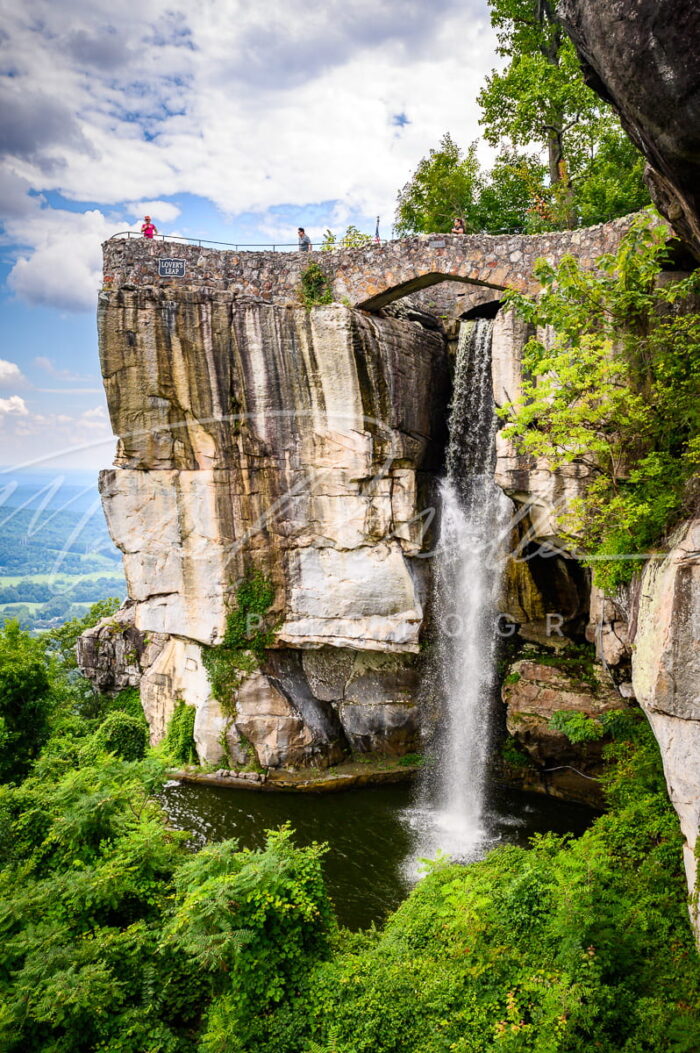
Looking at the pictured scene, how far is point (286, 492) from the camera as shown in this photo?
46.4 feet

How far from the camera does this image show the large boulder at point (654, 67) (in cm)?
376

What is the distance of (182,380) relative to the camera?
45.1ft

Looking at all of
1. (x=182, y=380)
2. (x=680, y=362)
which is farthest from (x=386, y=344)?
(x=680, y=362)

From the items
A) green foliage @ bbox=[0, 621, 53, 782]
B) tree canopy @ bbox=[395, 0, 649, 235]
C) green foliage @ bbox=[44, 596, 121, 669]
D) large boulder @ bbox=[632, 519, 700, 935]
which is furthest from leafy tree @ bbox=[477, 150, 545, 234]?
green foliage @ bbox=[44, 596, 121, 669]

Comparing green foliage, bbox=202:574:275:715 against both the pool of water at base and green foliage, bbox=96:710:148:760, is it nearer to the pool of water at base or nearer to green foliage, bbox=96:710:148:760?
the pool of water at base

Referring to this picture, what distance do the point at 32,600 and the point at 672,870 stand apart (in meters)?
30.6

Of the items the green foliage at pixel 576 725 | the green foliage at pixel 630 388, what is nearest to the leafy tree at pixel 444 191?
the green foliage at pixel 630 388

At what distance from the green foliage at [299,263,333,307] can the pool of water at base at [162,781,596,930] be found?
11.2 metres

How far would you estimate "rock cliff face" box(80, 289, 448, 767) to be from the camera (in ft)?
44.1

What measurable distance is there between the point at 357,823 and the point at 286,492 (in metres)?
7.25

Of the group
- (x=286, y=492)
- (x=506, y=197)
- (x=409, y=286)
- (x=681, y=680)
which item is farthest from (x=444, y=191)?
(x=681, y=680)

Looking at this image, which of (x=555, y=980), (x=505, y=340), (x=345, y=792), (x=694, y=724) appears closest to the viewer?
(x=694, y=724)

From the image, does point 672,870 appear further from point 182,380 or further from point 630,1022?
point 182,380

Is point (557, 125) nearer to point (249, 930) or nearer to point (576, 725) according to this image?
point (576, 725)
